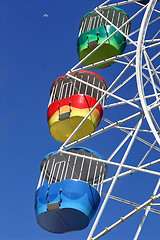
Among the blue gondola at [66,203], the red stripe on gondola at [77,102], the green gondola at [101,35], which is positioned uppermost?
the green gondola at [101,35]

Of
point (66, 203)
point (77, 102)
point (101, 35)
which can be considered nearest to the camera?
point (66, 203)

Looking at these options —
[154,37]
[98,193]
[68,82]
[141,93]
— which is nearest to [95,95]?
[68,82]

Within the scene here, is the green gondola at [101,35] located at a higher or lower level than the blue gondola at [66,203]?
higher

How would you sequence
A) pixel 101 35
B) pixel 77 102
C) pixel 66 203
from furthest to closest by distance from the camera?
pixel 101 35 → pixel 77 102 → pixel 66 203

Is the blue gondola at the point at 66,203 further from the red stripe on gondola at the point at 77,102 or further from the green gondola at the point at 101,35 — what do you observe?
the green gondola at the point at 101,35

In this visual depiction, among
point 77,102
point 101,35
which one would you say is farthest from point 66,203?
point 101,35

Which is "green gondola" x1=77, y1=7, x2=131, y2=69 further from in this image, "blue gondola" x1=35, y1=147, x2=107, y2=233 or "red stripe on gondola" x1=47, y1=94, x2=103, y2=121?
"blue gondola" x1=35, y1=147, x2=107, y2=233

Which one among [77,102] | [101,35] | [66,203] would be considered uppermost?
[101,35]

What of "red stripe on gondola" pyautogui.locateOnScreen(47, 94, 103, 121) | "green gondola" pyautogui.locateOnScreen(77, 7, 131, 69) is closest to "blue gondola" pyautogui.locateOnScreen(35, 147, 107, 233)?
"red stripe on gondola" pyautogui.locateOnScreen(47, 94, 103, 121)

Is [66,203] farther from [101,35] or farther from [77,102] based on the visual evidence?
[101,35]

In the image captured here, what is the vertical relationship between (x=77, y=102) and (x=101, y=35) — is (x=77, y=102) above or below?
below

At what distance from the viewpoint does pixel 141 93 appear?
1311 cm

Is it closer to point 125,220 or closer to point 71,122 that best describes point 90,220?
point 125,220

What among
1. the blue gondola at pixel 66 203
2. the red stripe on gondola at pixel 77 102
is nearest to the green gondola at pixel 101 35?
the red stripe on gondola at pixel 77 102
